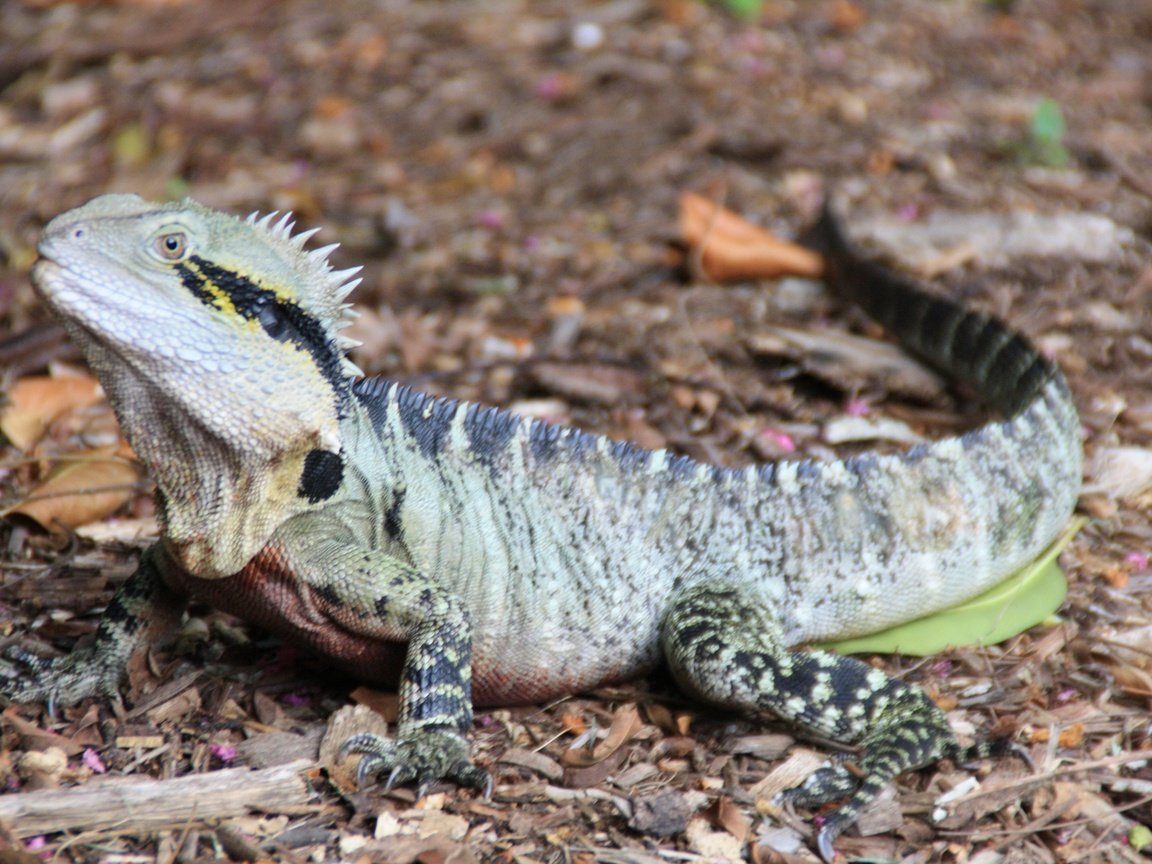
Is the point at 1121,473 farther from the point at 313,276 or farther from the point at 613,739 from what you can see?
the point at 313,276

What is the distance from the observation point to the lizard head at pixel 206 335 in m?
3.65

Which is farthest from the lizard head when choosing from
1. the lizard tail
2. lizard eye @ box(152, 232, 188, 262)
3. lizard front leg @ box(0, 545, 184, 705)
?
the lizard tail

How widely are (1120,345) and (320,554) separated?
4811mm

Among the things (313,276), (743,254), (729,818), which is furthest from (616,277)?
(729,818)

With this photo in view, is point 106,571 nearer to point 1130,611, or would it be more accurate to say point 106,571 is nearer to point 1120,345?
point 1130,611

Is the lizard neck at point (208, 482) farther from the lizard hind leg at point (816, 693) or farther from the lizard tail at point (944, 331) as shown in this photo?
the lizard tail at point (944, 331)

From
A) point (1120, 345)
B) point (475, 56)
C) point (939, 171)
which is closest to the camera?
point (1120, 345)

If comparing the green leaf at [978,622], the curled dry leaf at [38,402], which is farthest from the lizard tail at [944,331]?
the curled dry leaf at [38,402]

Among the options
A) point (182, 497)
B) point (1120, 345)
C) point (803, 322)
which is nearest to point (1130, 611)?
point (1120, 345)

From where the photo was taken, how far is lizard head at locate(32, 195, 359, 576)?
3650mm

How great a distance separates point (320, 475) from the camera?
13.6 ft

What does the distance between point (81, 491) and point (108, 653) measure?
3.98ft

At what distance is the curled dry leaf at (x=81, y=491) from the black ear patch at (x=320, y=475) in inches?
68.7

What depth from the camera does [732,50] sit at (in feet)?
33.7
